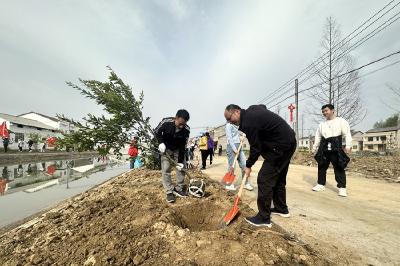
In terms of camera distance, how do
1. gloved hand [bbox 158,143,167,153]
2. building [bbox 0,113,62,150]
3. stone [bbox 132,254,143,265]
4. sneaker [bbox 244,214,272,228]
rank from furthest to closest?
building [bbox 0,113,62,150] < gloved hand [bbox 158,143,167,153] < sneaker [bbox 244,214,272,228] < stone [bbox 132,254,143,265]

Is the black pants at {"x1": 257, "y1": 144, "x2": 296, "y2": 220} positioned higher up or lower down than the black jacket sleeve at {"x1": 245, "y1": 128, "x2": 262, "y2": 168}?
lower down

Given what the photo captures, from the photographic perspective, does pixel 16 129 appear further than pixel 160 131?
Yes

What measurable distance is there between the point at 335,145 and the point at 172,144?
3.57 meters

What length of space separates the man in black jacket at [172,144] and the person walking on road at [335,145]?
3.17 metres

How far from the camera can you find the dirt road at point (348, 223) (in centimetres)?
307

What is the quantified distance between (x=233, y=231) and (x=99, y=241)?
1641 millimetres

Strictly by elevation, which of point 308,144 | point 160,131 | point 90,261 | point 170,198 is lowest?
point 90,261

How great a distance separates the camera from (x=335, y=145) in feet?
20.1

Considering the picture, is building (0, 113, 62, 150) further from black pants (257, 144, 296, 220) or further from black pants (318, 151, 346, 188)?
black pants (257, 144, 296, 220)

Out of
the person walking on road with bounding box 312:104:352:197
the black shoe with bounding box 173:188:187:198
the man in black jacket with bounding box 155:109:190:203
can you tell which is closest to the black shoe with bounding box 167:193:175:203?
the man in black jacket with bounding box 155:109:190:203

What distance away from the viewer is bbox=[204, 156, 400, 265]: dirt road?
10.1 feet

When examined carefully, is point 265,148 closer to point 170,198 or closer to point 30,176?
point 170,198

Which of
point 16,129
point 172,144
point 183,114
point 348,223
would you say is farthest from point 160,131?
point 16,129

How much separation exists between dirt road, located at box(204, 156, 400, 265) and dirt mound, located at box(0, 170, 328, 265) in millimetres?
426
